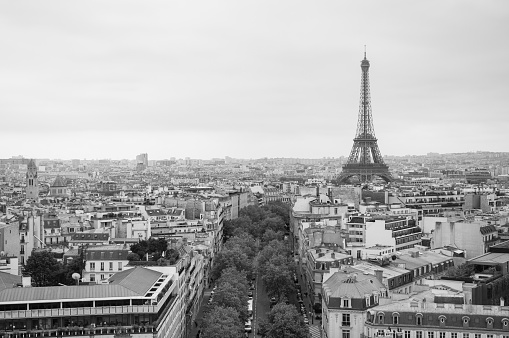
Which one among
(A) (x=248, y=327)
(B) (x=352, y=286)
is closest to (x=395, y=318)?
(B) (x=352, y=286)

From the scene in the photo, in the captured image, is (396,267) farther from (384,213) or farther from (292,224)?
(292,224)

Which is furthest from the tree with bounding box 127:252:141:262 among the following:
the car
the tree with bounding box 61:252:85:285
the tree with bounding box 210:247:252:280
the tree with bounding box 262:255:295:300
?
the tree with bounding box 210:247:252:280

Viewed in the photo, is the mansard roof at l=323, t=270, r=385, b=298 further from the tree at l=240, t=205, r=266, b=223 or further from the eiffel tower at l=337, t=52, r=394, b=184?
the eiffel tower at l=337, t=52, r=394, b=184

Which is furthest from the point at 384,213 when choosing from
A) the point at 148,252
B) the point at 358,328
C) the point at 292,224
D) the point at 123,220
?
the point at 358,328

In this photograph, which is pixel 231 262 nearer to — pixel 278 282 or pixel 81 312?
pixel 278 282

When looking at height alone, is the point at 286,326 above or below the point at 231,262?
below

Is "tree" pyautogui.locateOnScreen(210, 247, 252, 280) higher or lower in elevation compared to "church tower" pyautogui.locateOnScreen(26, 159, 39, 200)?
lower

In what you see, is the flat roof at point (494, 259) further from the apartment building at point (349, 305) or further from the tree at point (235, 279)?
the tree at point (235, 279)
